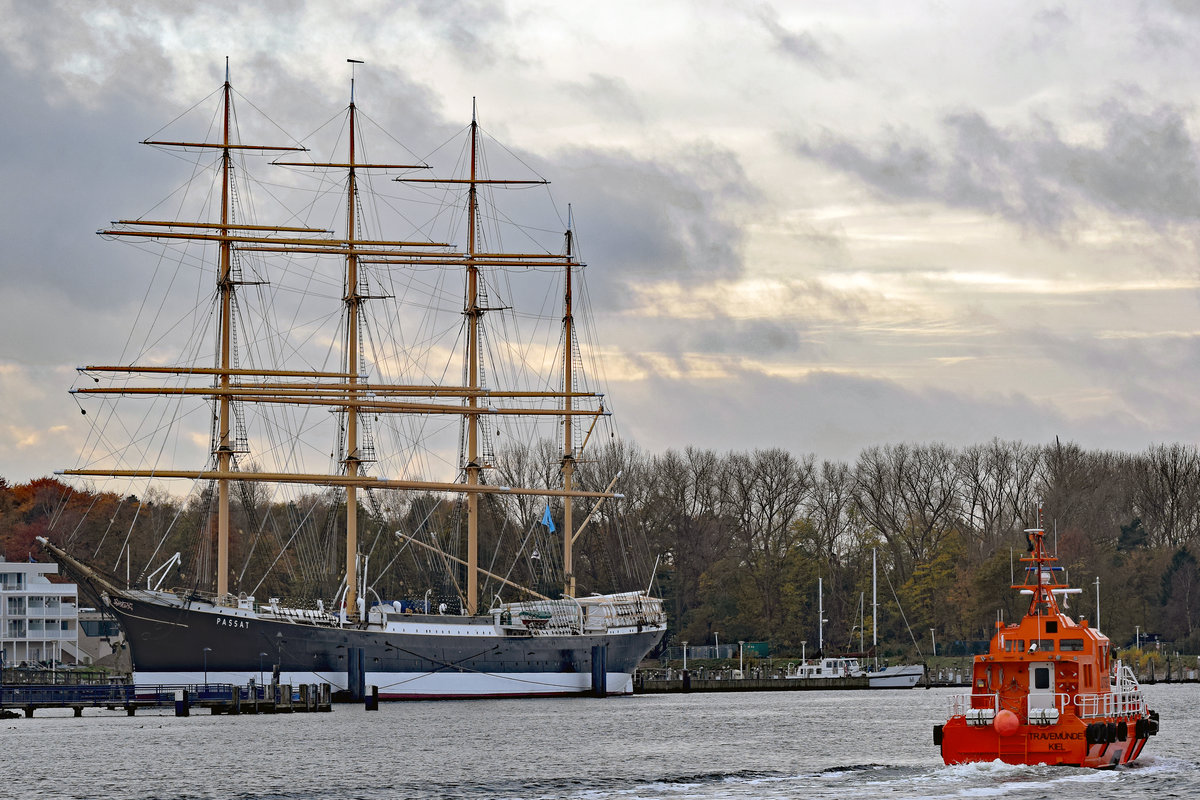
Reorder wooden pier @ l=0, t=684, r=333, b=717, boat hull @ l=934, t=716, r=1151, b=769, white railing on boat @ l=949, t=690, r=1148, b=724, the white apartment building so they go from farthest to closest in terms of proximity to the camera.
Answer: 1. the white apartment building
2. wooden pier @ l=0, t=684, r=333, b=717
3. white railing on boat @ l=949, t=690, r=1148, b=724
4. boat hull @ l=934, t=716, r=1151, b=769

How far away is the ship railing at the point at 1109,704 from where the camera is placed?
42.8 m

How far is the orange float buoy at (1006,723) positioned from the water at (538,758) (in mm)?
1003

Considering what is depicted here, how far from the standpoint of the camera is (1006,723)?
41625 mm

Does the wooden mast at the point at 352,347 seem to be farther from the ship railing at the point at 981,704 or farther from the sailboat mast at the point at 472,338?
the ship railing at the point at 981,704

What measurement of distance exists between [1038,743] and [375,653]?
61.5 m

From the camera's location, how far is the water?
4472 cm

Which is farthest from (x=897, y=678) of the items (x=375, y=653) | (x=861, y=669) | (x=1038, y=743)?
(x=1038, y=743)

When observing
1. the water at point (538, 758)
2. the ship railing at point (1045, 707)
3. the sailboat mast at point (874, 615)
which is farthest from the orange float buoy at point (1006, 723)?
the sailboat mast at point (874, 615)

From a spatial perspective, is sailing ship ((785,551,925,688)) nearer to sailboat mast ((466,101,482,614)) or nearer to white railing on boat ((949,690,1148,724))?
sailboat mast ((466,101,482,614))

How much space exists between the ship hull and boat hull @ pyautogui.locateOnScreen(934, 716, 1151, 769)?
56453 mm

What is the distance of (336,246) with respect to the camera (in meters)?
107

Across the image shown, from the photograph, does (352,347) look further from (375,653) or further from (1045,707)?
(1045,707)

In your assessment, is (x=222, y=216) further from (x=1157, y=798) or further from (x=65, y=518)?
(x=1157, y=798)

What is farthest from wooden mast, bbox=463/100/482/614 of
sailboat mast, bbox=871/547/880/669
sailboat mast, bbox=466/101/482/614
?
sailboat mast, bbox=871/547/880/669
